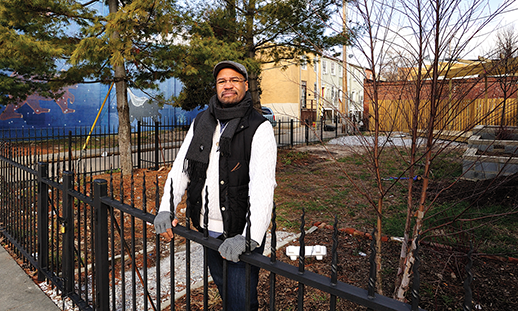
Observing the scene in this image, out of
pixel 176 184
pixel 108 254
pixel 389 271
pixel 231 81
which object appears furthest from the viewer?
pixel 389 271

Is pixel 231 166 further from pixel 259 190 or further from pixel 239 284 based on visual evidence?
pixel 239 284

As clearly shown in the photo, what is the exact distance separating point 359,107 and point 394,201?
14.4ft

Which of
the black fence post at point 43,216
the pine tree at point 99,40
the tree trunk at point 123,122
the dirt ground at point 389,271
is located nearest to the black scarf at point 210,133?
the dirt ground at point 389,271

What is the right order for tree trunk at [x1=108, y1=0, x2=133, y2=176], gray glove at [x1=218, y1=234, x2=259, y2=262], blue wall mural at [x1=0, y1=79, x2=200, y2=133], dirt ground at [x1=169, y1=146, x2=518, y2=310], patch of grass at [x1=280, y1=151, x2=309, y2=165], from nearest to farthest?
gray glove at [x1=218, y1=234, x2=259, y2=262] < dirt ground at [x1=169, y1=146, x2=518, y2=310] < tree trunk at [x1=108, y1=0, x2=133, y2=176] < patch of grass at [x1=280, y1=151, x2=309, y2=165] < blue wall mural at [x1=0, y1=79, x2=200, y2=133]

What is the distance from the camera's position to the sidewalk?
3.24 metres

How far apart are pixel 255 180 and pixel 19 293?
10.1 feet

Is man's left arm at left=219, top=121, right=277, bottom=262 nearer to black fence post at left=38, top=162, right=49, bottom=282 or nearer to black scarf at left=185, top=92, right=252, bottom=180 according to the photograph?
black scarf at left=185, top=92, right=252, bottom=180

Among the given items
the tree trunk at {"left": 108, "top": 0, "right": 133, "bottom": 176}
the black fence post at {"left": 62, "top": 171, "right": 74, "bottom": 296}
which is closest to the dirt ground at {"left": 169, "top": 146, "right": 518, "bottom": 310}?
the black fence post at {"left": 62, "top": 171, "right": 74, "bottom": 296}

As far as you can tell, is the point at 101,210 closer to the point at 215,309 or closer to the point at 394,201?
the point at 215,309

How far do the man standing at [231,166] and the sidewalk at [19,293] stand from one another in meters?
2.10

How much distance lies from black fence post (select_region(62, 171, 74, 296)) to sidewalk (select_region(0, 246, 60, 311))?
32 cm

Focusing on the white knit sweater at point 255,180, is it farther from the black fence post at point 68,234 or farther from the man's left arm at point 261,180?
the black fence post at point 68,234

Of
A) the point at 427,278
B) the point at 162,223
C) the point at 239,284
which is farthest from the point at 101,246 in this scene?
the point at 427,278

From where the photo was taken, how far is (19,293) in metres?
3.48
